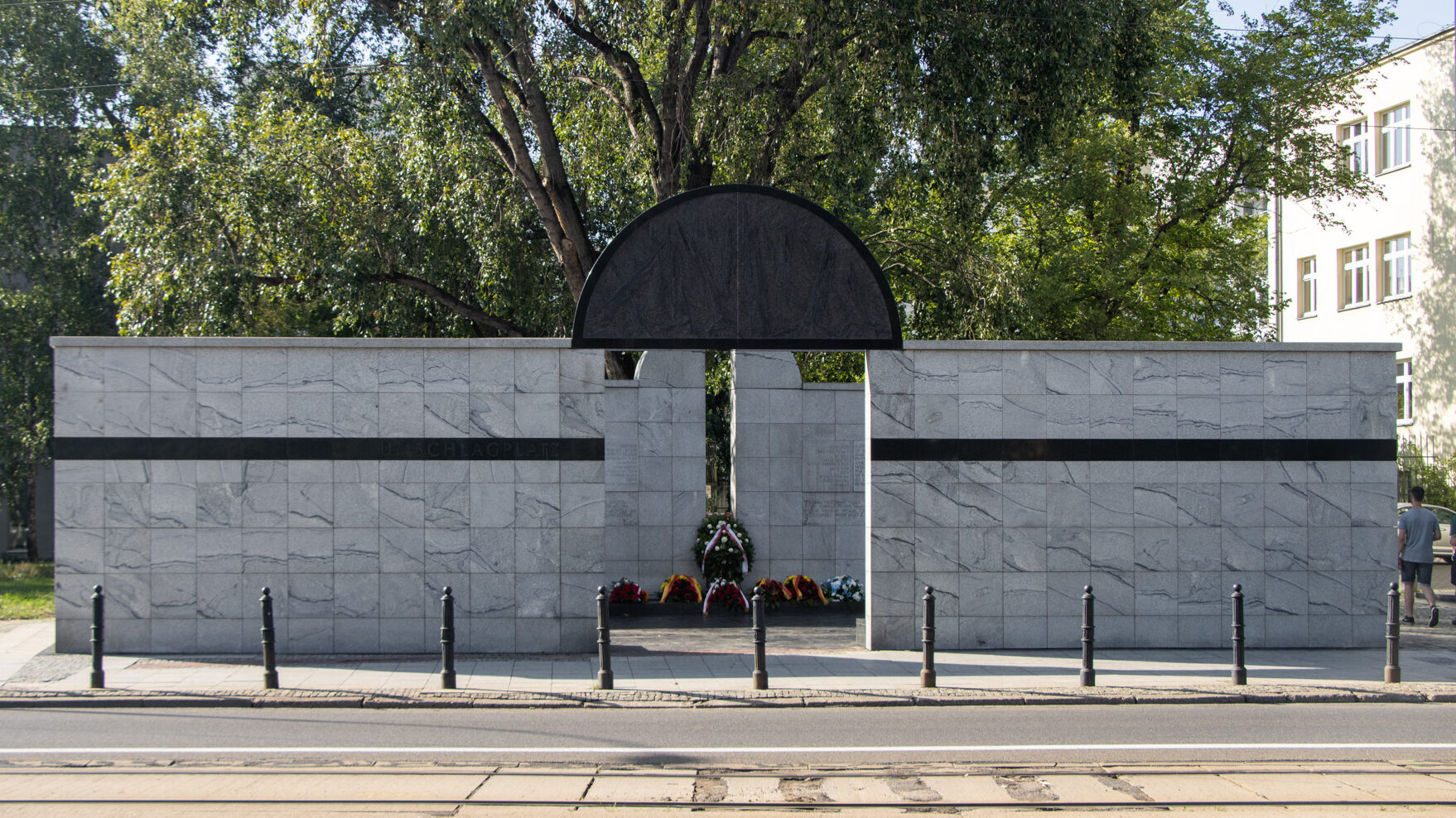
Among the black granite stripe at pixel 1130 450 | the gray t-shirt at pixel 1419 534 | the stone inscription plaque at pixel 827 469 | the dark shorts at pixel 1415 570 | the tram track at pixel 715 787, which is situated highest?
the black granite stripe at pixel 1130 450

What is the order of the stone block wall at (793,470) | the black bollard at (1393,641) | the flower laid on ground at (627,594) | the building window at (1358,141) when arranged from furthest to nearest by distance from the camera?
the building window at (1358,141)
the stone block wall at (793,470)
the flower laid on ground at (627,594)
the black bollard at (1393,641)

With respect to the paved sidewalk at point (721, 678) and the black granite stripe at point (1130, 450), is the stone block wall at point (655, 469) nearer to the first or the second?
the paved sidewalk at point (721, 678)

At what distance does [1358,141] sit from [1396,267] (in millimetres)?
4193

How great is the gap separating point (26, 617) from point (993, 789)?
1478 cm

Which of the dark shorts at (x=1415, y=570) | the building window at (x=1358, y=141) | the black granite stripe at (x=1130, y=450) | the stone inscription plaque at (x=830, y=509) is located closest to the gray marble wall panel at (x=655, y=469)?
the stone inscription plaque at (x=830, y=509)

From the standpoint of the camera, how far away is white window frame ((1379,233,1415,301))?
1268 inches

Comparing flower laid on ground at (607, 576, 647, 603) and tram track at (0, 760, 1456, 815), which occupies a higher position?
tram track at (0, 760, 1456, 815)

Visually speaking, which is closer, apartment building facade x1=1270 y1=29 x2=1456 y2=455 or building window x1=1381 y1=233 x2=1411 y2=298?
apartment building facade x1=1270 y1=29 x2=1456 y2=455

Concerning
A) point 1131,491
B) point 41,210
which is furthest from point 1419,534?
point 41,210

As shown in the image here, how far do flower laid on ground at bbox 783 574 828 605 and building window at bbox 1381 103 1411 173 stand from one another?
2491 centimetres

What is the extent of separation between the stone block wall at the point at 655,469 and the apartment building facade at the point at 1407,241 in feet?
67.7

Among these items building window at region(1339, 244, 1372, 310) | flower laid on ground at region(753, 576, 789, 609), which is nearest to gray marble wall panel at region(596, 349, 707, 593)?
flower laid on ground at region(753, 576, 789, 609)

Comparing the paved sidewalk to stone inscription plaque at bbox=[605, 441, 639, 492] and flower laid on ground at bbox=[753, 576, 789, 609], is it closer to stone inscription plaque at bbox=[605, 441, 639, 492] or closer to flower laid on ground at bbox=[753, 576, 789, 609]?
flower laid on ground at bbox=[753, 576, 789, 609]

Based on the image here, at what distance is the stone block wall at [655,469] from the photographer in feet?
59.6
